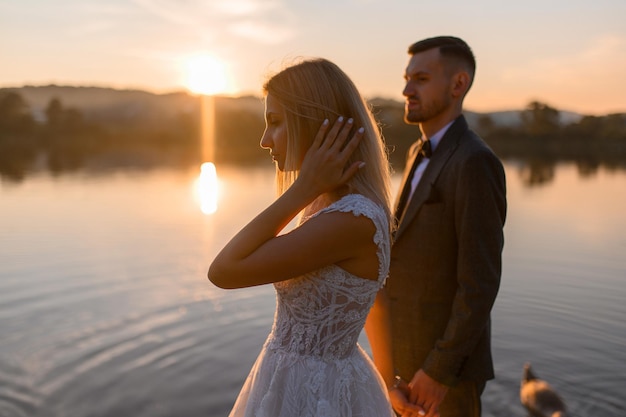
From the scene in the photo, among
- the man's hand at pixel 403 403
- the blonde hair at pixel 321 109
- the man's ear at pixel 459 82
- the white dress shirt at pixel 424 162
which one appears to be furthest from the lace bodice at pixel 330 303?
the man's ear at pixel 459 82

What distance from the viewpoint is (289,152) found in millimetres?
1942

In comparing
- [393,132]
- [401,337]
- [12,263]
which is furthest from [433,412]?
[393,132]

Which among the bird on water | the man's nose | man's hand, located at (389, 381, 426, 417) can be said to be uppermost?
the man's nose

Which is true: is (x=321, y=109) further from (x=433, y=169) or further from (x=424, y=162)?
(x=424, y=162)

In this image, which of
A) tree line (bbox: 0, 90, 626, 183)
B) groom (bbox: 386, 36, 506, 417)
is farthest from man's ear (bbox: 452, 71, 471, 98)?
tree line (bbox: 0, 90, 626, 183)

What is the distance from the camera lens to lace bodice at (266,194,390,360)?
73.8 inches

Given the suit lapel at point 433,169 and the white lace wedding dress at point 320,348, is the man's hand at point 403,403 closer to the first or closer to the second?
the white lace wedding dress at point 320,348

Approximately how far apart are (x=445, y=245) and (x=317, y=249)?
118 cm

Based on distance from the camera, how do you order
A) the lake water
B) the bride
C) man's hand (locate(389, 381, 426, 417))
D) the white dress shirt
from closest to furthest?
the bride < man's hand (locate(389, 381, 426, 417)) < the white dress shirt < the lake water

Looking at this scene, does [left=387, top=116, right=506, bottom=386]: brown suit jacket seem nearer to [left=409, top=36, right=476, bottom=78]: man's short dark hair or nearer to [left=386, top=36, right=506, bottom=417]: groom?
[left=386, top=36, right=506, bottom=417]: groom

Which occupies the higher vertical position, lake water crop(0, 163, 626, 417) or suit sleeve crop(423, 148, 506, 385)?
suit sleeve crop(423, 148, 506, 385)

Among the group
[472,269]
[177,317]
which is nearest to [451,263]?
[472,269]

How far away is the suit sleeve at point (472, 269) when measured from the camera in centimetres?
258

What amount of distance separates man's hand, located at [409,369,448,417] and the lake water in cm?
322
